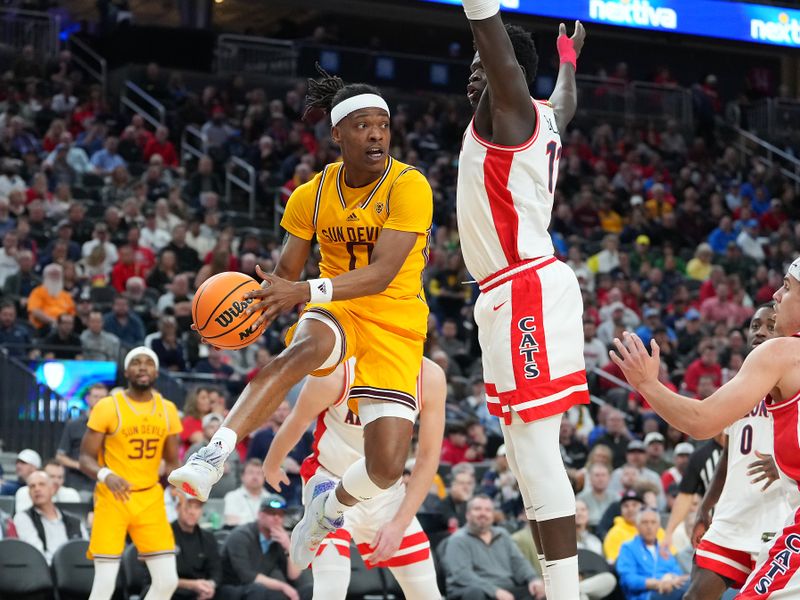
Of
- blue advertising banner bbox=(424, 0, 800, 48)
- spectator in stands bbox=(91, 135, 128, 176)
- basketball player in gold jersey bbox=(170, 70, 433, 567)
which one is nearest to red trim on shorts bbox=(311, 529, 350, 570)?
basketball player in gold jersey bbox=(170, 70, 433, 567)

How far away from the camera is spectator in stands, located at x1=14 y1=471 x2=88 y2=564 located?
10766mm

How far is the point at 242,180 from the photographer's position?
824 inches

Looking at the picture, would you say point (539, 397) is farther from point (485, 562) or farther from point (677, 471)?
point (677, 471)

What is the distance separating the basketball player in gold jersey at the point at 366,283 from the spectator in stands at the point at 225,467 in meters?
5.49

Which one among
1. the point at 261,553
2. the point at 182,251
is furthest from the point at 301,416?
the point at 182,251

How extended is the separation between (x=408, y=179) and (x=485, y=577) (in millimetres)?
5859

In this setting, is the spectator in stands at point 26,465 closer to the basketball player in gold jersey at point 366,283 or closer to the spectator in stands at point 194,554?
the spectator in stands at point 194,554

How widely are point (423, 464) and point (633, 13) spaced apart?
47.6ft

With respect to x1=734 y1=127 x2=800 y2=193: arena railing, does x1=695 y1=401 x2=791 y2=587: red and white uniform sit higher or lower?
lower

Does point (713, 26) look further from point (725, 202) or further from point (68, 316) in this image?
point (68, 316)

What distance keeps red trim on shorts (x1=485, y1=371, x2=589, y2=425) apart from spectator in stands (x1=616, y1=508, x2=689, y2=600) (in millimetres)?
6177

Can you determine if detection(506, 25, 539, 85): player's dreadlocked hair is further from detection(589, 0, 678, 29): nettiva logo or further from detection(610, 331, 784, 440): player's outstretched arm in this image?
detection(589, 0, 678, 29): nettiva logo

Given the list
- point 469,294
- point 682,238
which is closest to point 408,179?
point 469,294

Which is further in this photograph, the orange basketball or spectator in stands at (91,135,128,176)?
spectator in stands at (91,135,128,176)
